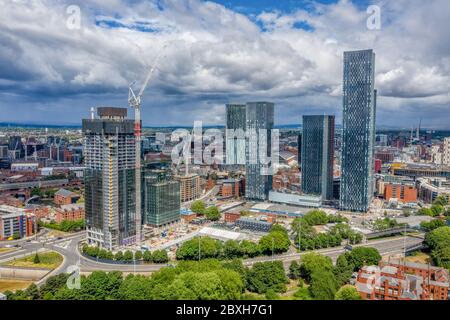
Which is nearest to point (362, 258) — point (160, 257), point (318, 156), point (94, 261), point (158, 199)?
point (160, 257)

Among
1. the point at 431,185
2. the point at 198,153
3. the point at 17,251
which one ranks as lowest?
the point at 17,251

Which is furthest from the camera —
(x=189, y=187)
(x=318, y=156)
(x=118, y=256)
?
(x=318, y=156)

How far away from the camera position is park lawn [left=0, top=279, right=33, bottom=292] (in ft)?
33.7

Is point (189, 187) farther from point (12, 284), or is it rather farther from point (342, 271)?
point (342, 271)

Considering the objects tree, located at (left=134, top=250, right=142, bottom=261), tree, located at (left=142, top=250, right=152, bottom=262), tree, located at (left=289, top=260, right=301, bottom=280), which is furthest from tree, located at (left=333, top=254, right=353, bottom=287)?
tree, located at (left=134, top=250, right=142, bottom=261)

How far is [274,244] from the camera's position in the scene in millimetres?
12898

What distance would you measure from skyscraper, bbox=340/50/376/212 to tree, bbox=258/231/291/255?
8.55 m

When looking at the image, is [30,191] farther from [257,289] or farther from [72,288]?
[257,289]

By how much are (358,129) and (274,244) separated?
1006 centimetres

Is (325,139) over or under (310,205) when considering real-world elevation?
over

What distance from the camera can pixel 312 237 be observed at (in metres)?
14.1

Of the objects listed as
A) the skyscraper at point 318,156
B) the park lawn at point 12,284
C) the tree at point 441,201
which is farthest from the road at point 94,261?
the skyscraper at point 318,156

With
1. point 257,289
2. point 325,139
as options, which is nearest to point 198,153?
point 325,139
